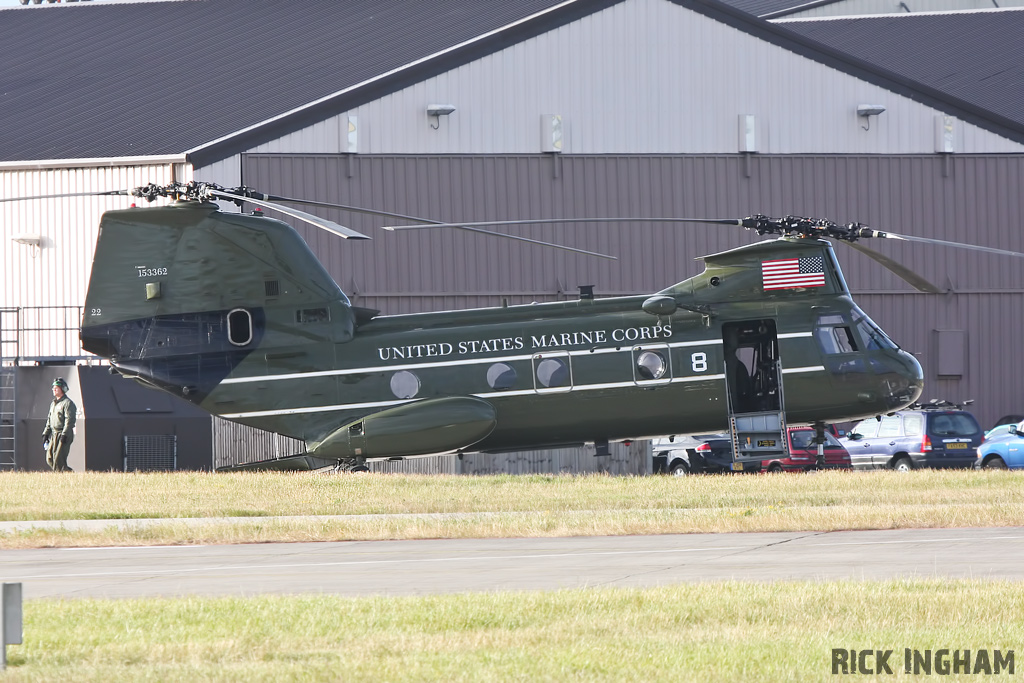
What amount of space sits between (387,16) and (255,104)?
7.78m

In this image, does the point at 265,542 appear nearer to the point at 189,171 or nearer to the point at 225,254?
the point at 225,254

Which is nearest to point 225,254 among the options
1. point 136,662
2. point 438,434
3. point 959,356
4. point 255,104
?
point 438,434

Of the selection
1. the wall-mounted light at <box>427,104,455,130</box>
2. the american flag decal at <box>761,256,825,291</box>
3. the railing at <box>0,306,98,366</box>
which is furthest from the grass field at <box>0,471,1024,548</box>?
the wall-mounted light at <box>427,104,455,130</box>

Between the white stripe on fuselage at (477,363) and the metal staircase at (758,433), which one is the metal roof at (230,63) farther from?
the metal staircase at (758,433)

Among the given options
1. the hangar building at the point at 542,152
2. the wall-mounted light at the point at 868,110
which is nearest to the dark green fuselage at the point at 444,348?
the hangar building at the point at 542,152

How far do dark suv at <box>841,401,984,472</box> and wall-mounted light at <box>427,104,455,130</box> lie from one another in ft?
46.4

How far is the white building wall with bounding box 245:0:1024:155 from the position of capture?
3803cm

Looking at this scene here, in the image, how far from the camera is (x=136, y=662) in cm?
915

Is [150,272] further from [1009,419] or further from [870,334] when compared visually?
[1009,419]

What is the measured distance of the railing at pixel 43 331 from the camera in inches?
1441

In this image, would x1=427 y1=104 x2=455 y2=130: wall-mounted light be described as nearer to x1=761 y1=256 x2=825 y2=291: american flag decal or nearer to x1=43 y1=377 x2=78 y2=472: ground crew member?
x1=43 y1=377 x2=78 y2=472: ground crew member

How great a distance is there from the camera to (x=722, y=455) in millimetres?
36844

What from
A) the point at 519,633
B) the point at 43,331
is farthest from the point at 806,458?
the point at 519,633

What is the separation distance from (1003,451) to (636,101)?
1377cm
